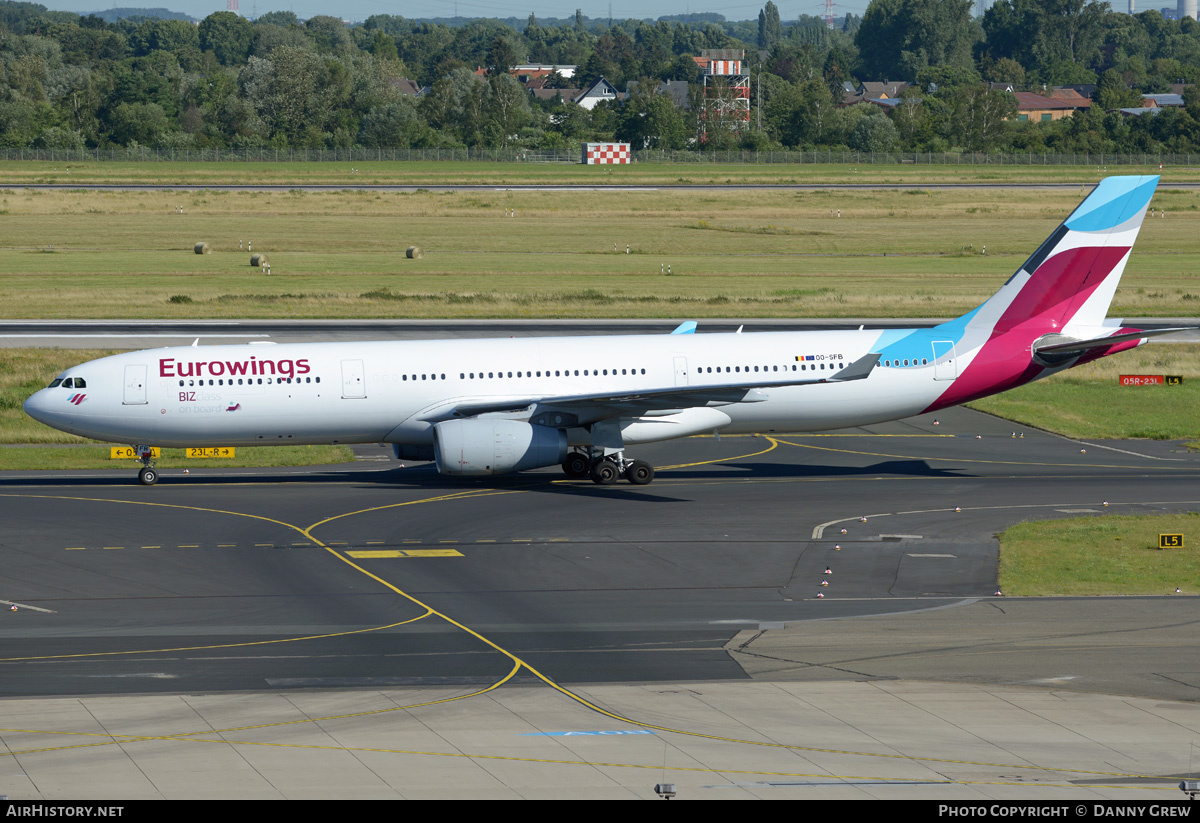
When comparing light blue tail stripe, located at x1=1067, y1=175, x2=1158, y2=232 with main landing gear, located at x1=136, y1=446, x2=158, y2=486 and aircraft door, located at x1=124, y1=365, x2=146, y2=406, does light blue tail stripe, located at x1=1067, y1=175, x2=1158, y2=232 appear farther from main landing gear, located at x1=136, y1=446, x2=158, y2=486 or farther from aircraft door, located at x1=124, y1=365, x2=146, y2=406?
main landing gear, located at x1=136, y1=446, x2=158, y2=486

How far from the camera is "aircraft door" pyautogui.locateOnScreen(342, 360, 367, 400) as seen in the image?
42688 millimetres

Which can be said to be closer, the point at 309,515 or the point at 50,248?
the point at 309,515

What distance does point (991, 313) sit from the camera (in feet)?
148

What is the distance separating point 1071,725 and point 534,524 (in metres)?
19.8

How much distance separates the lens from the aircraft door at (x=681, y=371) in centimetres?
4400

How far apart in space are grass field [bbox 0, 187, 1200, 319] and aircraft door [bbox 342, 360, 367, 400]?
39788 millimetres

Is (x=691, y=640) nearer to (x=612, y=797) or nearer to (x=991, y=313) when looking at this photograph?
(x=612, y=797)

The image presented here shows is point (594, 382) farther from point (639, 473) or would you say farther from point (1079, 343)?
point (1079, 343)

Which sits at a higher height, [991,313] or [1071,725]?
[991,313]

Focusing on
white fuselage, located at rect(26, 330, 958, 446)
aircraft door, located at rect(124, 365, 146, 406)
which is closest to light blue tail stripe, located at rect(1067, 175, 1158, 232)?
white fuselage, located at rect(26, 330, 958, 446)

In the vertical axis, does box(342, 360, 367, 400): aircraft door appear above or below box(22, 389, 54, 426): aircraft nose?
above

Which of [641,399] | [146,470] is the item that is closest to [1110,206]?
[641,399]

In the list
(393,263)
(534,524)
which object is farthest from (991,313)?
(393,263)

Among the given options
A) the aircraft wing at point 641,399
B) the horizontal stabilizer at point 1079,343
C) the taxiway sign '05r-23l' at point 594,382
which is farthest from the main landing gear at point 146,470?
the horizontal stabilizer at point 1079,343
